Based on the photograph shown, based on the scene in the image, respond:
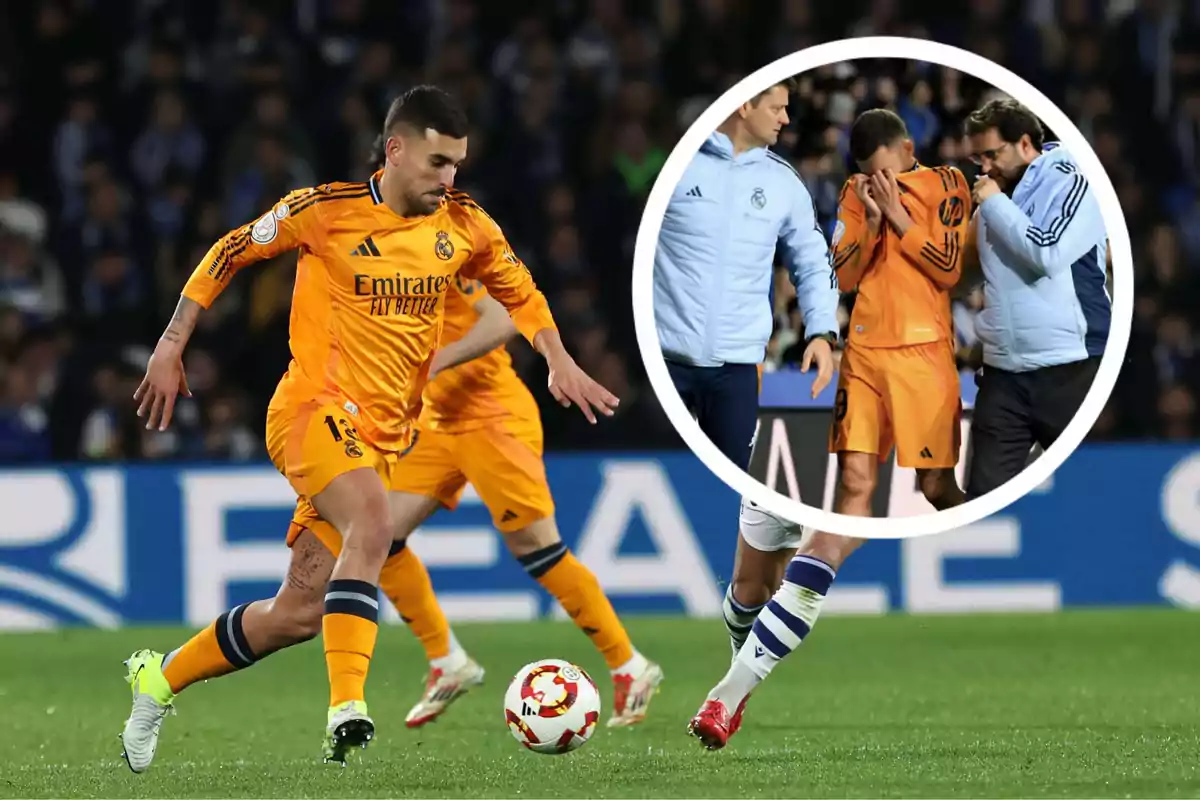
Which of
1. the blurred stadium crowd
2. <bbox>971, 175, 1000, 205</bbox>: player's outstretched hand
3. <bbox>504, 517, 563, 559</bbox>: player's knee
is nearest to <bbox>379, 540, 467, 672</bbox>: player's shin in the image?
<bbox>504, 517, 563, 559</bbox>: player's knee

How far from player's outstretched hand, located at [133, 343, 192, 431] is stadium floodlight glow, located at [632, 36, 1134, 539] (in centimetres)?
130

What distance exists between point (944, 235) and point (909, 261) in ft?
0.38

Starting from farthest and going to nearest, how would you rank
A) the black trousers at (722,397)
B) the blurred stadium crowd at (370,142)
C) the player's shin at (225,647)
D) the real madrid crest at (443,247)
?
the blurred stadium crowd at (370,142), the real madrid crest at (443,247), the player's shin at (225,647), the black trousers at (722,397)

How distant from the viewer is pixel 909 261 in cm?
566

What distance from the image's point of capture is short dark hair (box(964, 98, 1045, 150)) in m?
5.49

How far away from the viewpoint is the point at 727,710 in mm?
6184

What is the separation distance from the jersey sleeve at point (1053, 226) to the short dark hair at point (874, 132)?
0.96ft

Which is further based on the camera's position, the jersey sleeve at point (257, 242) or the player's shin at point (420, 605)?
the player's shin at point (420, 605)

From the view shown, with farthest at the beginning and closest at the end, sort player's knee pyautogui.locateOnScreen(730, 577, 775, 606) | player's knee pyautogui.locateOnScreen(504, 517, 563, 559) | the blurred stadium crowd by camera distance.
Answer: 1. the blurred stadium crowd
2. player's knee pyautogui.locateOnScreen(504, 517, 563, 559)
3. player's knee pyautogui.locateOnScreen(730, 577, 775, 606)

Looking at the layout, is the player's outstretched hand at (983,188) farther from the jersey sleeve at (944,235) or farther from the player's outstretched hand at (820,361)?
the player's outstretched hand at (820,361)

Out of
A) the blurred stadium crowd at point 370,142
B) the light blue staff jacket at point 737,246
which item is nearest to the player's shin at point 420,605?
the light blue staff jacket at point 737,246

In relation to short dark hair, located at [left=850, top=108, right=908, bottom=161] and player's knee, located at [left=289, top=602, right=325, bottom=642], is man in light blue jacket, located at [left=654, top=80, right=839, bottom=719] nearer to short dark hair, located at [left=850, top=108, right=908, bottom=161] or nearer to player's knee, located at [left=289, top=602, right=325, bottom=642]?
short dark hair, located at [left=850, top=108, right=908, bottom=161]

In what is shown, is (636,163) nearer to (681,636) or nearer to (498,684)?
(681,636)

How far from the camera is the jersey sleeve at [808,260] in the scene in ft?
18.4
